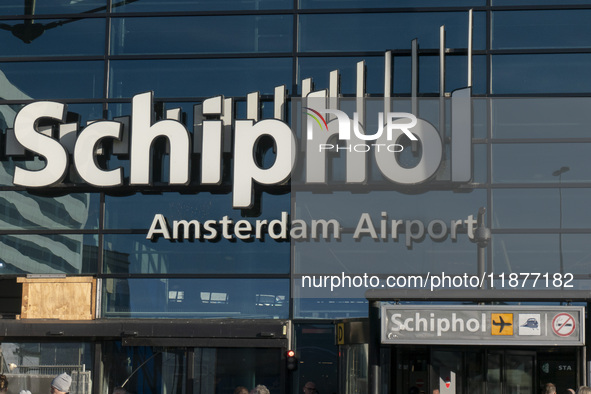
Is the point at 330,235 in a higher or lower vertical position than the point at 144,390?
higher

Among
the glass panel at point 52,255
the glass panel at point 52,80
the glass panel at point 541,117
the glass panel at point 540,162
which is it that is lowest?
the glass panel at point 52,255

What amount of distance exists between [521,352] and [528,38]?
25.4ft

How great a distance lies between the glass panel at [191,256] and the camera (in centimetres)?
2336

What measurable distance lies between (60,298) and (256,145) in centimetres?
548

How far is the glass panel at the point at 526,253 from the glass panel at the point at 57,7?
10511 millimetres

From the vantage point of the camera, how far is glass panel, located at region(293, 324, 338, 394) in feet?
74.9

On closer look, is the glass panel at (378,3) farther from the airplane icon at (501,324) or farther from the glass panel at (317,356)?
the airplane icon at (501,324)

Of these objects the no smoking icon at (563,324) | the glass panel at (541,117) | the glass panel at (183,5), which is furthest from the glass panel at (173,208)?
the no smoking icon at (563,324)

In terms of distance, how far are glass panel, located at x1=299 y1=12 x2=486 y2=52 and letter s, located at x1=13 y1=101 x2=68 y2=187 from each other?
19.1ft

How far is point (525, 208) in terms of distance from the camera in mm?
23125

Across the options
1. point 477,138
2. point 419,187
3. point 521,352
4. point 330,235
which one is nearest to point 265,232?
point 330,235

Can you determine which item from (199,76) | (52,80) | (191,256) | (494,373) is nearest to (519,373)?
(494,373)

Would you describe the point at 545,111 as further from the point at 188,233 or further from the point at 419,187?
the point at 188,233

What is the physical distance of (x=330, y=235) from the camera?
23297mm
